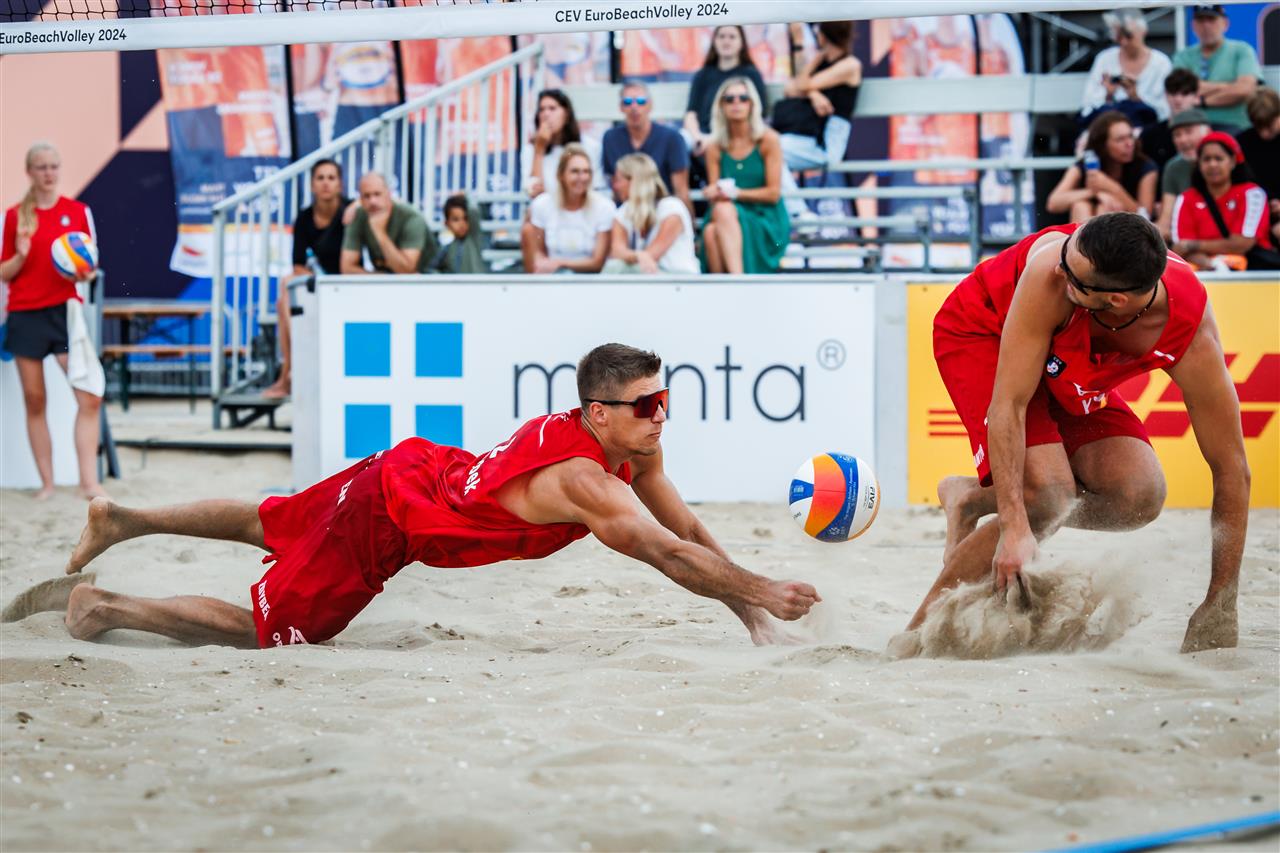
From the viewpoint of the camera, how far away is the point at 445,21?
14.7ft

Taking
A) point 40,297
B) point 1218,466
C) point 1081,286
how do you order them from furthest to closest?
point 40,297 → point 1218,466 → point 1081,286

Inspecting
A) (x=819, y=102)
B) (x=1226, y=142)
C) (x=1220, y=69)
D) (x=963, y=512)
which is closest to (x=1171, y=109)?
(x=1220, y=69)

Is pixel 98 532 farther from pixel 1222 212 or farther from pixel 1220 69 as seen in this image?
pixel 1220 69

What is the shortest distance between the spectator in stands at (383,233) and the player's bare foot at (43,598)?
424 cm

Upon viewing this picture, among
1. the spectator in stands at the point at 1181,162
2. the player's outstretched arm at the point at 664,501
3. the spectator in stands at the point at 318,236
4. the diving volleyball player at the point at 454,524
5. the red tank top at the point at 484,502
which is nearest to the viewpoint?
the diving volleyball player at the point at 454,524

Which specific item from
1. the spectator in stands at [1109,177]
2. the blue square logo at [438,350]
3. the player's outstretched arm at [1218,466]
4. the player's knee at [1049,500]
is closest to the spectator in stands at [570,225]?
the blue square logo at [438,350]

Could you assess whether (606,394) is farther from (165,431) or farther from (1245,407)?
(165,431)

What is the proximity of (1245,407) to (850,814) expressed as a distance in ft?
17.6

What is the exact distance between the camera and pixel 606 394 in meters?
3.88

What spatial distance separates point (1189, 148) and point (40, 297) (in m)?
6.95

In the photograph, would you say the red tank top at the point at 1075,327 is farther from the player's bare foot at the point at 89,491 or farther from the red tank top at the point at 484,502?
the player's bare foot at the point at 89,491

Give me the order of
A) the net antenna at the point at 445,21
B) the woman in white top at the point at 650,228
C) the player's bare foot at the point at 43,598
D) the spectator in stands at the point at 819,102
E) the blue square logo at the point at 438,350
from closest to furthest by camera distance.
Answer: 1. the net antenna at the point at 445,21
2. the player's bare foot at the point at 43,598
3. the blue square logo at the point at 438,350
4. the woman in white top at the point at 650,228
5. the spectator in stands at the point at 819,102

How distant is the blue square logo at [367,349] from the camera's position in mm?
7414

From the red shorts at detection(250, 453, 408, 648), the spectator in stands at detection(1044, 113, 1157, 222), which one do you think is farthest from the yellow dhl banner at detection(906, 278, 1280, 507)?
the red shorts at detection(250, 453, 408, 648)
